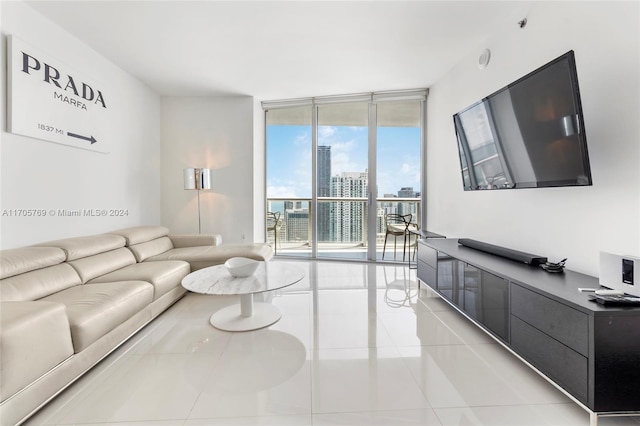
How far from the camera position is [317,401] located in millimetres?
1499

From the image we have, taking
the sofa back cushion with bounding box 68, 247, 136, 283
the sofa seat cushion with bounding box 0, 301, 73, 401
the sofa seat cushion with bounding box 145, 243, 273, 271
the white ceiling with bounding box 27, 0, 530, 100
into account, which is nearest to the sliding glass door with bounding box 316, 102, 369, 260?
the white ceiling with bounding box 27, 0, 530, 100

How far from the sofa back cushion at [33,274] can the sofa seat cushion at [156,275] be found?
223 millimetres

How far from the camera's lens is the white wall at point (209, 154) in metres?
4.54

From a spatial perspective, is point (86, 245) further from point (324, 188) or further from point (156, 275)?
point (324, 188)

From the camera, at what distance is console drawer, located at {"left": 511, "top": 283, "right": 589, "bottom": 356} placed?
4.33ft

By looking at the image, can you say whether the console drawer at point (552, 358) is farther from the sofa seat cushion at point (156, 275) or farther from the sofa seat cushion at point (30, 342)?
the sofa seat cushion at point (156, 275)

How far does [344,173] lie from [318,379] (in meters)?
3.53

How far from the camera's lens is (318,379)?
1.67 meters

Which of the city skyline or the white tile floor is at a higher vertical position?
the city skyline

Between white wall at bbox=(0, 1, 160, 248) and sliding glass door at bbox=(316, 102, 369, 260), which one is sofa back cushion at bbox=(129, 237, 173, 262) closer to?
white wall at bbox=(0, 1, 160, 248)

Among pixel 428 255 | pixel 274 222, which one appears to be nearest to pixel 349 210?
pixel 274 222

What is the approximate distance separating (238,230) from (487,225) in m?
3.51

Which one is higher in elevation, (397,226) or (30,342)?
(397,226)

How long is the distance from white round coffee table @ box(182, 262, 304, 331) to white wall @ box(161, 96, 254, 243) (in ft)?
6.68
